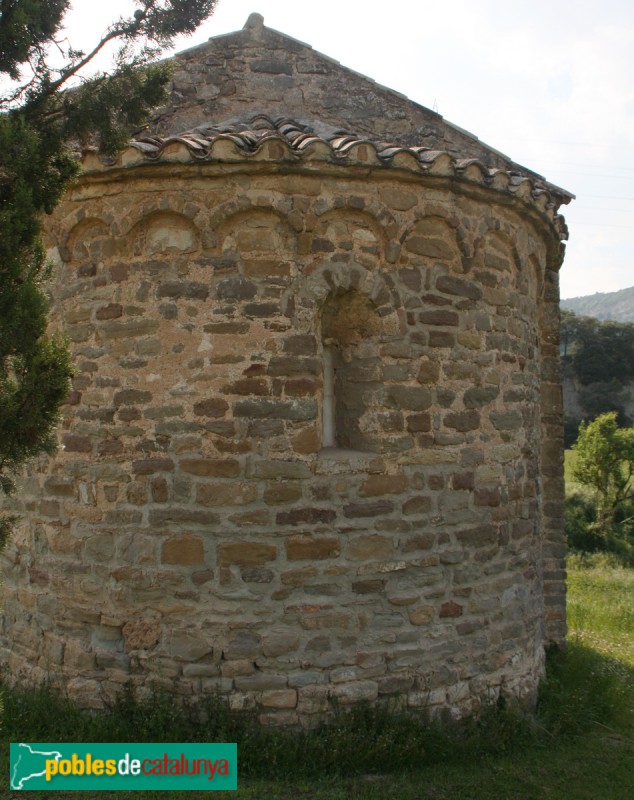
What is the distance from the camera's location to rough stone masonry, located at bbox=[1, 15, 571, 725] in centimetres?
459

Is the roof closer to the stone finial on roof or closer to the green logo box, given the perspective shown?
the stone finial on roof

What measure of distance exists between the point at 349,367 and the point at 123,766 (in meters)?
2.65

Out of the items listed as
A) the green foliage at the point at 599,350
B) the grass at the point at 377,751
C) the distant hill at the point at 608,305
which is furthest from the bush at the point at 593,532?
the distant hill at the point at 608,305

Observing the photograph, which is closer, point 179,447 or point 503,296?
point 179,447

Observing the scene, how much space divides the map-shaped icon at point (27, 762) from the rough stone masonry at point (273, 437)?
1.81ft

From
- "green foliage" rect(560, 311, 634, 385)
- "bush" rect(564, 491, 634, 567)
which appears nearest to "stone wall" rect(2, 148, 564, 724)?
"bush" rect(564, 491, 634, 567)

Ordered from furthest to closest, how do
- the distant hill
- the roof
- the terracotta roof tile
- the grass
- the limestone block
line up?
the distant hill < the roof < the limestone block < the terracotta roof tile < the grass

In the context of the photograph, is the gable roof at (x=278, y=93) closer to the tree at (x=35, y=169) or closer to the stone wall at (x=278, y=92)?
the stone wall at (x=278, y=92)

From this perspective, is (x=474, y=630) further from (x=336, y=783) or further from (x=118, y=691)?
(x=118, y=691)

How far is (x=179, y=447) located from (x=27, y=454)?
1.17 metres

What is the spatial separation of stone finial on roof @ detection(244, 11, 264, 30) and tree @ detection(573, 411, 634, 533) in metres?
18.4

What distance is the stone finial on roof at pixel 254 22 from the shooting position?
6.58 metres

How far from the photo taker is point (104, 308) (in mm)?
4871

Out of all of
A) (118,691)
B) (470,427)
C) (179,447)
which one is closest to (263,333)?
(179,447)
